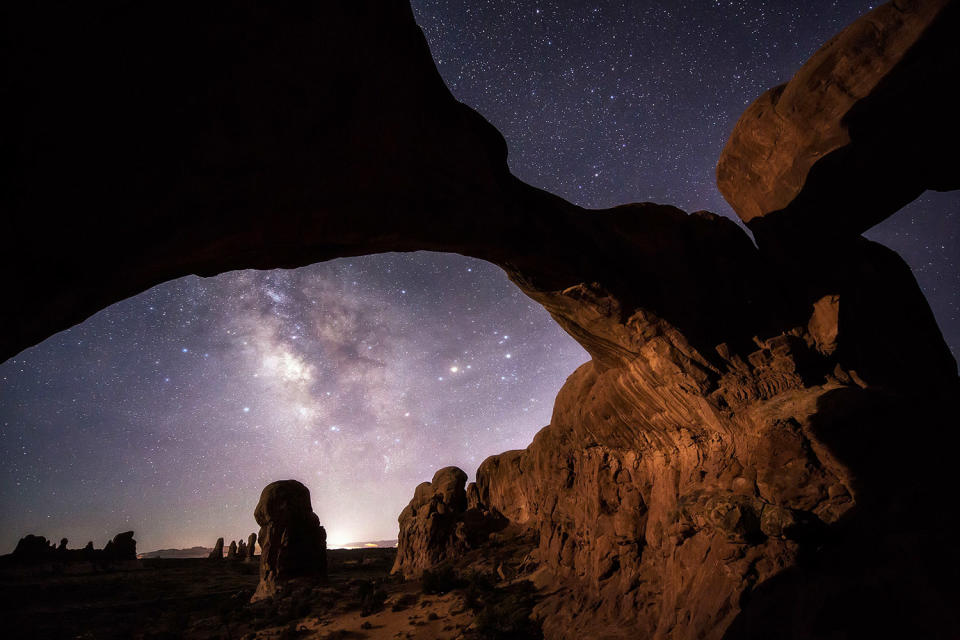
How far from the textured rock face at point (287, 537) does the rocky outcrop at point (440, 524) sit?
5425 millimetres

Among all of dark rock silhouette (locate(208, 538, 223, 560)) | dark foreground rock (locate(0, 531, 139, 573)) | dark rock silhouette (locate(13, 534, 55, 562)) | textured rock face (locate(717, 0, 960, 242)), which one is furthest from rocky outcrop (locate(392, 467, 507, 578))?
dark rock silhouette (locate(13, 534, 55, 562))

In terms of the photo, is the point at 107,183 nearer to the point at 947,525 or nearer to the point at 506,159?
the point at 506,159

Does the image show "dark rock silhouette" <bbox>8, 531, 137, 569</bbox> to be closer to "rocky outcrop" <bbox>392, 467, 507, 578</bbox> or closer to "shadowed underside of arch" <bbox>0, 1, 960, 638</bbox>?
"rocky outcrop" <bbox>392, 467, 507, 578</bbox>

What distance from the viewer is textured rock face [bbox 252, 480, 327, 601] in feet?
81.9

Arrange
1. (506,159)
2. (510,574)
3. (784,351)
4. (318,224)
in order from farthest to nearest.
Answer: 1. (510,574)
2. (784,351)
3. (506,159)
4. (318,224)

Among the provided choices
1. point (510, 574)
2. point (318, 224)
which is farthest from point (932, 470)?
point (510, 574)

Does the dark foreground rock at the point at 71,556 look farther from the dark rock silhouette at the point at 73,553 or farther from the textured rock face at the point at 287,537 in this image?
the textured rock face at the point at 287,537

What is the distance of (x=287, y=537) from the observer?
25.9 metres

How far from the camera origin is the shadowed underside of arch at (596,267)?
3402mm

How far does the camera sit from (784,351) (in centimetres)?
983

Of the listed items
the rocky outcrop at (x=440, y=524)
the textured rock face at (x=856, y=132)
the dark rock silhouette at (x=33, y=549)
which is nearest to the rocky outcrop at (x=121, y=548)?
the dark rock silhouette at (x=33, y=549)

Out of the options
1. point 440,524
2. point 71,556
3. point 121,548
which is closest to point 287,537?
point 440,524

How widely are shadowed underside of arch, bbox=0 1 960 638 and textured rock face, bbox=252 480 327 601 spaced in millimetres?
18504

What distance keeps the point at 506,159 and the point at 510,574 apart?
18.5 m
